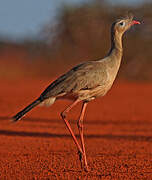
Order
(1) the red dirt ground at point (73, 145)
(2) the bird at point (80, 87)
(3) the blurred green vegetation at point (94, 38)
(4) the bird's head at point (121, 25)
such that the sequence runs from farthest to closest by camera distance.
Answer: (3) the blurred green vegetation at point (94, 38) → (4) the bird's head at point (121, 25) → (2) the bird at point (80, 87) → (1) the red dirt ground at point (73, 145)

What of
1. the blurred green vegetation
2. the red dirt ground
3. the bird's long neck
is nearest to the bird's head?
the bird's long neck

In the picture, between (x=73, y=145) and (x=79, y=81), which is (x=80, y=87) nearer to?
(x=79, y=81)

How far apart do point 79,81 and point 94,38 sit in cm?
2276

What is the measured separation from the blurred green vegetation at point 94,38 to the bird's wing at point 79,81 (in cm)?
1936

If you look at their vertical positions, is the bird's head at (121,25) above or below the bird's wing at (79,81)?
above

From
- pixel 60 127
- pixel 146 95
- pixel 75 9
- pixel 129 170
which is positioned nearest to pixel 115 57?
pixel 129 170

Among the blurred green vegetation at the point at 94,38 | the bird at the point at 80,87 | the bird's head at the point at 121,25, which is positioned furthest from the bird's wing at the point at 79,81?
the blurred green vegetation at the point at 94,38

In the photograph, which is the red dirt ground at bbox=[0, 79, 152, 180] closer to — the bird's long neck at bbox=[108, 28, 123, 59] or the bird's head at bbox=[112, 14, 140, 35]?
the bird's long neck at bbox=[108, 28, 123, 59]

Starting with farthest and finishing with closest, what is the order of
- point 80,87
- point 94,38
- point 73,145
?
1. point 94,38
2. point 73,145
3. point 80,87

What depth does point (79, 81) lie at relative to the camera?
18.6ft

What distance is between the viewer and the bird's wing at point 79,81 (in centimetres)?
565

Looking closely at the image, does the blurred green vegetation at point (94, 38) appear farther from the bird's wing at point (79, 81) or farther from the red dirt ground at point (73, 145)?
the bird's wing at point (79, 81)

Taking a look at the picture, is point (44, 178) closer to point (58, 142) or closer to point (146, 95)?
point (58, 142)

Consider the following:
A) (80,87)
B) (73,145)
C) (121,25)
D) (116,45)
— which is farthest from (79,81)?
(73,145)
